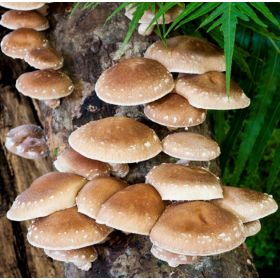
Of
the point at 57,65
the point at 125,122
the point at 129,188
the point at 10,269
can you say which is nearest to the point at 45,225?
the point at 129,188

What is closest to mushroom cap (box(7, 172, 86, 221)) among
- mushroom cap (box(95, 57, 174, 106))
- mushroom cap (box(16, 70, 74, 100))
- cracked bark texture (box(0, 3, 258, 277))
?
cracked bark texture (box(0, 3, 258, 277))

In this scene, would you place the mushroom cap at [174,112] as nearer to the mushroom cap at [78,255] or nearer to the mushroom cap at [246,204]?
the mushroom cap at [246,204]

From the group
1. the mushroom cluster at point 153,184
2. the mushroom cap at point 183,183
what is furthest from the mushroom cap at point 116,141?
the mushroom cap at point 183,183

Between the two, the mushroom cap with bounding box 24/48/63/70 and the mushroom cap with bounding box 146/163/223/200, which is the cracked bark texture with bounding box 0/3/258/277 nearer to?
the mushroom cap with bounding box 24/48/63/70

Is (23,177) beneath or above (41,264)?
above

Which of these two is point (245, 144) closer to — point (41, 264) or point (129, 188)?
point (129, 188)

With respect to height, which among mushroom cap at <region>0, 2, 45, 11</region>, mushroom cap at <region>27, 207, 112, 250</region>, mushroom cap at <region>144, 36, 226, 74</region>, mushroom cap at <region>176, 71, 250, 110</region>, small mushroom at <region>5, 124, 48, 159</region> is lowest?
small mushroom at <region>5, 124, 48, 159</region>

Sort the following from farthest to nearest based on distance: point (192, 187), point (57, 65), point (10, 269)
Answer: point (10, 269) → point (57, 65) → point (192, 187)
